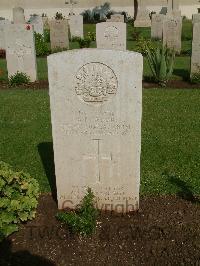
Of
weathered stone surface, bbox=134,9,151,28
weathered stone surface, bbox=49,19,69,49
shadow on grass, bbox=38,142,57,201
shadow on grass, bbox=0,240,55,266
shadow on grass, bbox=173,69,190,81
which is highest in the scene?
weathered stone surface, bbox=134,9,151,28

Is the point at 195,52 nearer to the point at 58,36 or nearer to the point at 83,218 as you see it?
the point at 58,36

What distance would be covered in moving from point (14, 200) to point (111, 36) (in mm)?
8528

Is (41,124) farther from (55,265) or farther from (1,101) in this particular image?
(55,265)

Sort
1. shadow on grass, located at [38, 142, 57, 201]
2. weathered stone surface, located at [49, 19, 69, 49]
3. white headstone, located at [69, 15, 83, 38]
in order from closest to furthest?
shadow on grass, located at [38, 142, 57, 201] < weathered stone surface, located at [49, 19, 69, 49] < white headstone, located at [69, 15, 83, 38]

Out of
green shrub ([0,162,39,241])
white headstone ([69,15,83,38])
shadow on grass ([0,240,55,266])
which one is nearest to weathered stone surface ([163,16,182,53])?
white headstone ([69,15,83,38])

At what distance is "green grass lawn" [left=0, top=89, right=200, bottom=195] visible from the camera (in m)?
5.69

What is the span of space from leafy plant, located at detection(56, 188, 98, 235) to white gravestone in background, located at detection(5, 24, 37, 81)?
314 inches

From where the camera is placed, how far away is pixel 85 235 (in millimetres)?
4273

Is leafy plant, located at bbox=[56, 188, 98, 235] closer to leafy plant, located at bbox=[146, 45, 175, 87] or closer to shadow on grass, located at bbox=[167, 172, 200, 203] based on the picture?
shadow on grass, located at bbox=[167, 172, 200, 203]

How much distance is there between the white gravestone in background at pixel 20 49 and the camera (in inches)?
448

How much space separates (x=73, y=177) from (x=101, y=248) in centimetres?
88

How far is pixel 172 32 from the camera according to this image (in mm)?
16547

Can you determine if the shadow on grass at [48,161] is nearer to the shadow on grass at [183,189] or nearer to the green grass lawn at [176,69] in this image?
the shadow on grass at [183,189]

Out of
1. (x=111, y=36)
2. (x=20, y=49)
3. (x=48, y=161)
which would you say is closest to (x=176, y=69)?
(x=111, y=36)
